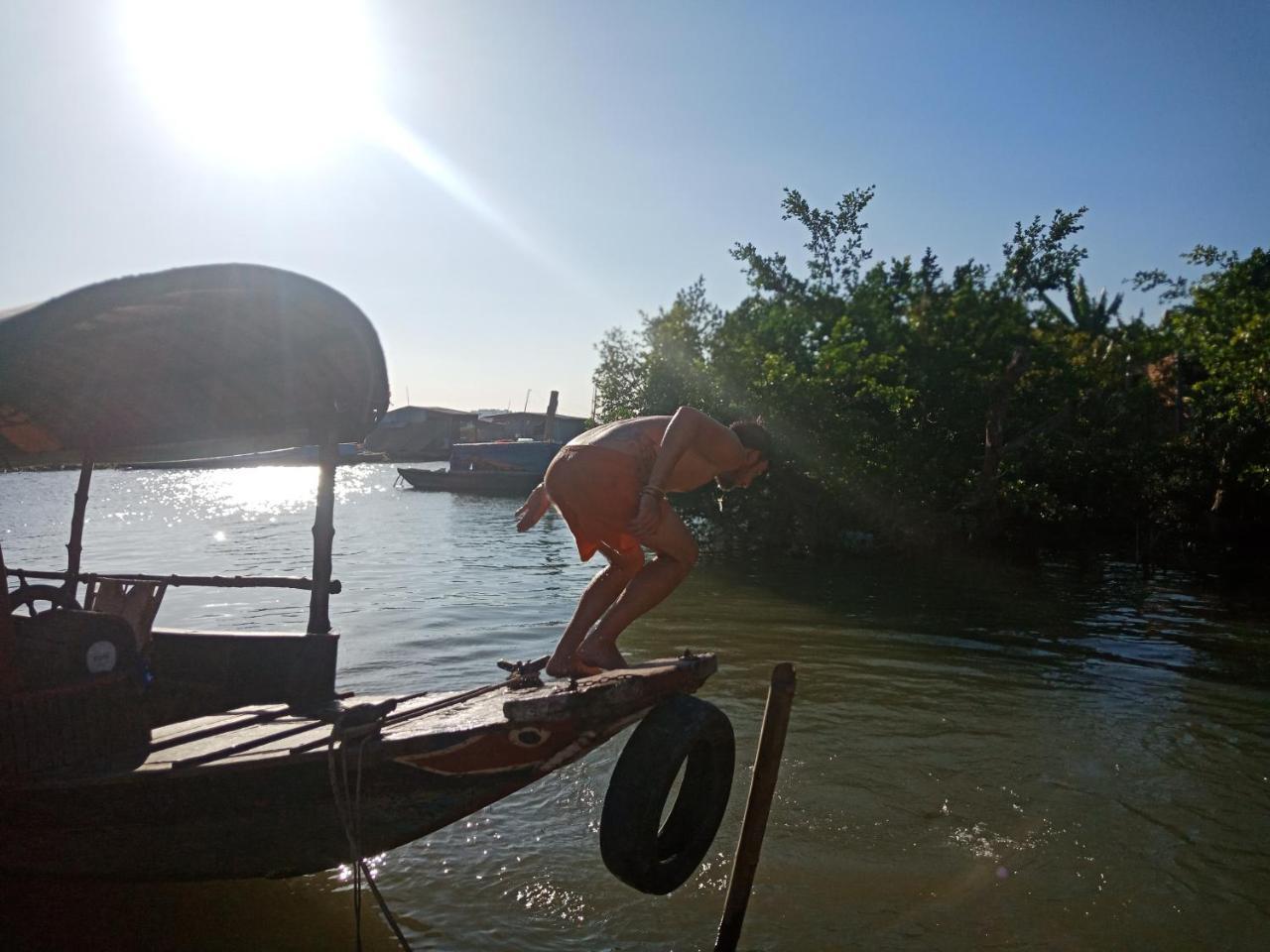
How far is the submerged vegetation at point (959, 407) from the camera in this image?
15375mm

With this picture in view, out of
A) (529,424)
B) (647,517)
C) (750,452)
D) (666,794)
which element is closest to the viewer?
(666,794)

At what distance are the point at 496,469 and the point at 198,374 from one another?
32.2m

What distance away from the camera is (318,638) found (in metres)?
4.59

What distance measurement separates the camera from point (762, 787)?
10.6 feet

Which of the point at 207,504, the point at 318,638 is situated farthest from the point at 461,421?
the point at 318,638

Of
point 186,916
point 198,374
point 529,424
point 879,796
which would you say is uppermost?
point 529,424

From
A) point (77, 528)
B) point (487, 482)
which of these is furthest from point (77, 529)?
point (487, 482)

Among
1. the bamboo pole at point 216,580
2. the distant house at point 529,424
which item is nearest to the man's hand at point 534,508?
the bamboo pole at point 216,580

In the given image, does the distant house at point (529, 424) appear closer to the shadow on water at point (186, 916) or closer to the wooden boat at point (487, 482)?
the wooden boat at point (487, 482)

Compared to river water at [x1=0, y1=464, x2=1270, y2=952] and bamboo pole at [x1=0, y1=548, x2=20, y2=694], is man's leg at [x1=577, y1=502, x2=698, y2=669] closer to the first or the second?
river water at [x1=0, y1=464, x2=1270, y2=952]

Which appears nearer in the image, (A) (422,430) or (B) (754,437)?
(B) (754,437)

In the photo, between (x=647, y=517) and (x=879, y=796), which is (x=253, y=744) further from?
(x=879, y=796)

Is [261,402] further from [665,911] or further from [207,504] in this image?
[207,504]

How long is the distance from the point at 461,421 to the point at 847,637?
60085 mm
